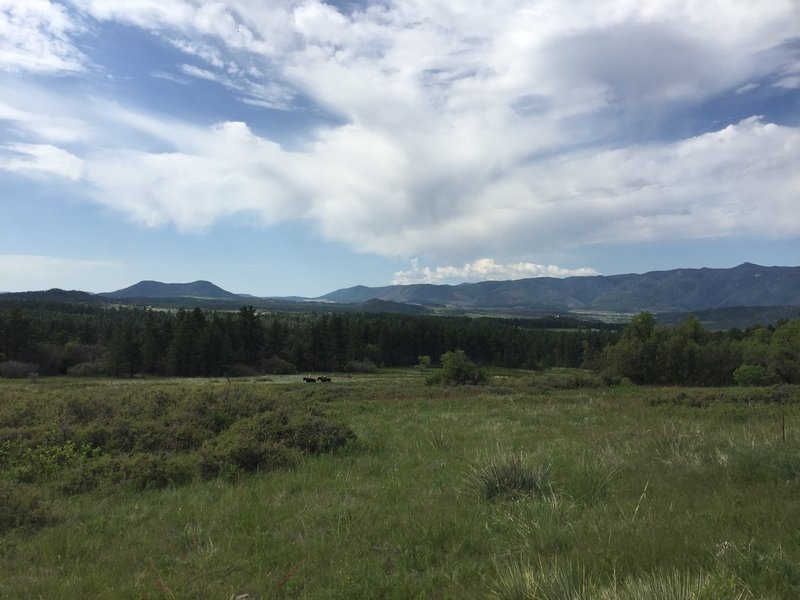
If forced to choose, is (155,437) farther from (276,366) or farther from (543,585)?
(276,366)

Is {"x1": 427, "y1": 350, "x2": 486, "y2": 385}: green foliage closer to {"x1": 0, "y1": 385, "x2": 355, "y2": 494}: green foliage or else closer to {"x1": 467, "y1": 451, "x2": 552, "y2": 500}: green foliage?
{"x1": 0, "y1": 385, "x2": 355, "y2": 494}: green foliage

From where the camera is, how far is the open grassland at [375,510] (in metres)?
4.46

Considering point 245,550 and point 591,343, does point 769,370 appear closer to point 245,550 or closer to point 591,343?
point 591,343

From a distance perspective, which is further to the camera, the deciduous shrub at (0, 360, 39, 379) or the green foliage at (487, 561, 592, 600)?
the deciduous shrub at (0, 360, 39, 379)

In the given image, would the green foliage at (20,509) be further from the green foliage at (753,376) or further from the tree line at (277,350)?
the green foliage at (753,376)

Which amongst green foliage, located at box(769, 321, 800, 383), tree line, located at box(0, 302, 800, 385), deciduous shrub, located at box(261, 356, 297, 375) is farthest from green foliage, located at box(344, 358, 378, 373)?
green foliage, located at box(769, 321, 800, 383)

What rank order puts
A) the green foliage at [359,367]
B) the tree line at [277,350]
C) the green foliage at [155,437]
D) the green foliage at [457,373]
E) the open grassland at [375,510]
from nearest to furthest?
the open grassland at [375,510]
the green foliage at [155,437]
the green foliage at [457,373]
the tree line at [277,350]
the green foliage at [359,367]

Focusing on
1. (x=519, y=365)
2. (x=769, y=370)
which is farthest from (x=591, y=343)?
(x=769, y=370)

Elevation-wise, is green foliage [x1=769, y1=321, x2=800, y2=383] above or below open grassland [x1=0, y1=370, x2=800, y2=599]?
below

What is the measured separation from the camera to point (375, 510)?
269 inches

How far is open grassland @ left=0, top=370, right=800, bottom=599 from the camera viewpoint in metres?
4.46

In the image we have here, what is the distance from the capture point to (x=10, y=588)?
4.63 meters

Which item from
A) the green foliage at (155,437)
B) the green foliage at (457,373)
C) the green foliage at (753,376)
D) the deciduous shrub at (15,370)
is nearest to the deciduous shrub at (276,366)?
the deciduous shrub at (15,370)

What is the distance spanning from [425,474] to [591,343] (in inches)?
4768
